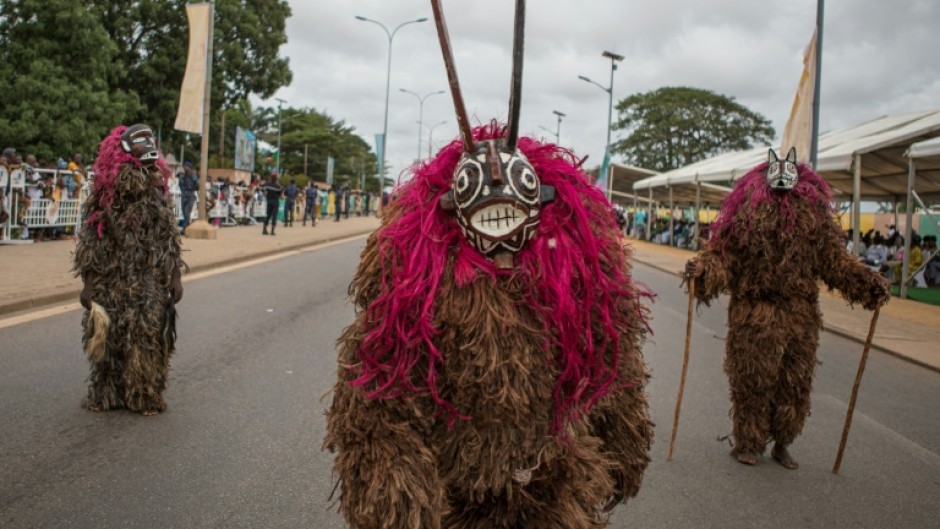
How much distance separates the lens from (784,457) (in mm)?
4672

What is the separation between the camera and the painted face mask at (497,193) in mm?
2068

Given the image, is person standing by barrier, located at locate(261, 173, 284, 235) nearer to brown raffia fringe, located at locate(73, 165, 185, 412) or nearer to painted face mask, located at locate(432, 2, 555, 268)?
brown raffia fringe, located at locate(73, 165, 185, 412)

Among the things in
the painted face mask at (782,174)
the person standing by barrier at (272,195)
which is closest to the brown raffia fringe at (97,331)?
the painted face mask at (782,174)

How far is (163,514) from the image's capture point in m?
3.46

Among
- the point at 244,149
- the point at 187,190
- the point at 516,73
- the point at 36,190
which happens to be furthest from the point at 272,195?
the point at 516,73

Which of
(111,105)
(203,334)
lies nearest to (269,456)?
(203,334)

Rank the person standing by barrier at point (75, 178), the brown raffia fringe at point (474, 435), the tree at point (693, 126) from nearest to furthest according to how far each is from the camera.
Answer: the brown raffia fringe at point (474, 435), the person standing by barrier at point (75, 178), the tree at point (693, 126)

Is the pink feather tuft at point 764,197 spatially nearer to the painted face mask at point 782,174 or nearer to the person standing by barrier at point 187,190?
the painted face mask at point 782,174

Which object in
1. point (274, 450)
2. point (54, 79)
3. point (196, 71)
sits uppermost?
point (54, 79)

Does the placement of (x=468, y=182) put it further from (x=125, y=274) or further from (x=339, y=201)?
(x=339, y=201)

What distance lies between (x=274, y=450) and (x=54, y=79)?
25.6 m

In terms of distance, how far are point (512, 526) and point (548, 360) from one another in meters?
0.55

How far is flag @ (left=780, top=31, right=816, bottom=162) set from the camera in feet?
44.2

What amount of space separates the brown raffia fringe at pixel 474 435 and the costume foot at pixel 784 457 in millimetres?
2789
